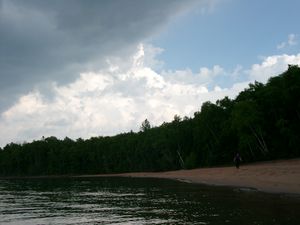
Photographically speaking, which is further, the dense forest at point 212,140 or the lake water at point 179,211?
the dense forest at point 212,140

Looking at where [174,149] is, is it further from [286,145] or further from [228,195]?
[228,195]

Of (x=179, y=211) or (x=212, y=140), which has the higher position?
(x=212, y=140)

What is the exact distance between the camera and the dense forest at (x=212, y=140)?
72188 mm

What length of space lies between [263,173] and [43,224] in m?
33.0

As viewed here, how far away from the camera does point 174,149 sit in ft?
367

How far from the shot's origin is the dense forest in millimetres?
72188

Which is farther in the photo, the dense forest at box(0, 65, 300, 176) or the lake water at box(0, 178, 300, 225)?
the dense forest at box(0, 65, 300, 176)

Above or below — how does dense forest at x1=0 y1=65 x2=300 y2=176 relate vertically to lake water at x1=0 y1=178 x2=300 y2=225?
above

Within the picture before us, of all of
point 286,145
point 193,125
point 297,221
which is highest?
point 193,125

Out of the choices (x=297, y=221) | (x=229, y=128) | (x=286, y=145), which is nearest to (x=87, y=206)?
(x=297, y=221)

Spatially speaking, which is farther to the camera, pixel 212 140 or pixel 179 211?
pixel 212 140

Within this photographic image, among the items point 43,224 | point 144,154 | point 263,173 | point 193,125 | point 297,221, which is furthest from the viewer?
point 144,154

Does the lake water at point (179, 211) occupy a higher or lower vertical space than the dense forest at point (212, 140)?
lower

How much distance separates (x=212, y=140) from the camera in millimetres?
92062
